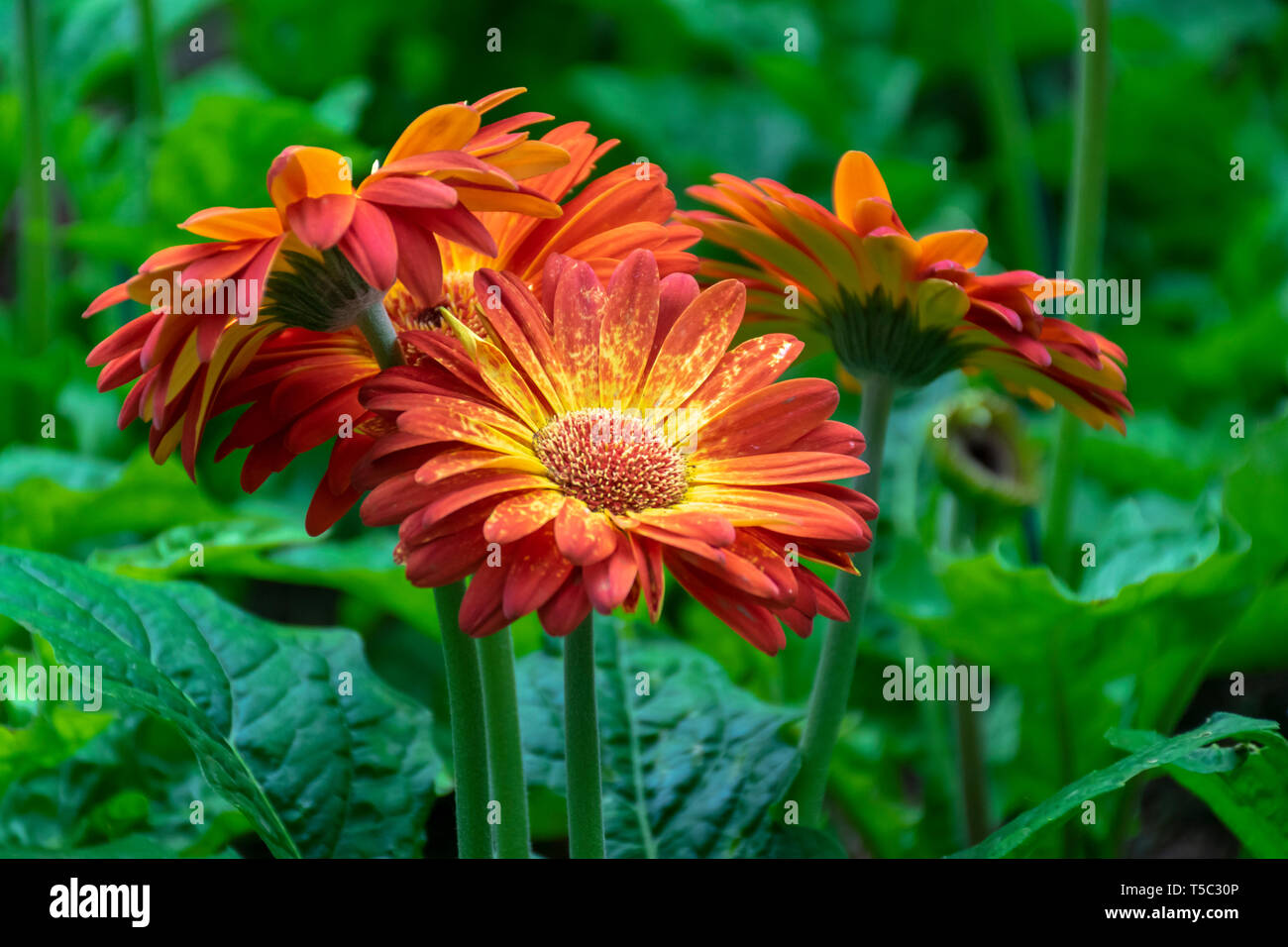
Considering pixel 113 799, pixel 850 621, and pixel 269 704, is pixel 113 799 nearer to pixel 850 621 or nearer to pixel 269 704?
pixel 269 704

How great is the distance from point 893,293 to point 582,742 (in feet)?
0.73

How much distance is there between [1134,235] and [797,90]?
1.71 feet

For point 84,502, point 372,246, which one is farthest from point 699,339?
point 84,502

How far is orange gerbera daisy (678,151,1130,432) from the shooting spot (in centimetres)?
47

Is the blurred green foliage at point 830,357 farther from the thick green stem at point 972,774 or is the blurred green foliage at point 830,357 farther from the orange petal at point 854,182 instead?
the orange petal at point 854,182

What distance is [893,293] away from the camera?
0.50 meters

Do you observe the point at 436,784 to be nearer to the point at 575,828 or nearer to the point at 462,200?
the point at 575,828

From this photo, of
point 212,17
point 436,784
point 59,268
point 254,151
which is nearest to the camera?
point 436,784

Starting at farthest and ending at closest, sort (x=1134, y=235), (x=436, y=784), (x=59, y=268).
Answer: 1. (x=1134, y=235)
2. (x=59, y=268)
3. (x=436, y=784)

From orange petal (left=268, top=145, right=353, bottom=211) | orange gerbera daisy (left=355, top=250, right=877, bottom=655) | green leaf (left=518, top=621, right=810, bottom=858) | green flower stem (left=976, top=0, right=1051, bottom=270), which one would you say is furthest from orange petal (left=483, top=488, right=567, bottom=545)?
green flower stem (left=976, top=0, right=1051, bottom=270)

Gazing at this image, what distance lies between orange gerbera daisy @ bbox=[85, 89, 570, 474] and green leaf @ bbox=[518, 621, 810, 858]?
0.30 m

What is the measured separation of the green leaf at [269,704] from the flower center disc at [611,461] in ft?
0.70

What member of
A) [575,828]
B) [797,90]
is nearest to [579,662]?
[575,828]

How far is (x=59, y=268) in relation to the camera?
57.2 inches
